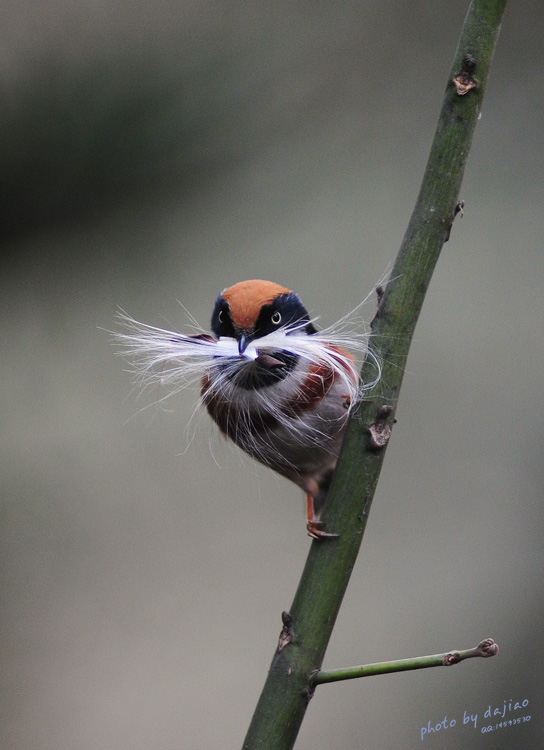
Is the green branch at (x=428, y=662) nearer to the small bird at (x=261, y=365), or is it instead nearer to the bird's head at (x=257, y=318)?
the small bird at (x=261, y=365)

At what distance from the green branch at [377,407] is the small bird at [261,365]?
0.09 feet

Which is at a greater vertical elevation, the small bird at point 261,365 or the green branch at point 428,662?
the small bird at point 261,365

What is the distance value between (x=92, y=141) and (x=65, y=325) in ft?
1.71

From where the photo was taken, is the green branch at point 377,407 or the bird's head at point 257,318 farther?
the bird's head at point 257,318

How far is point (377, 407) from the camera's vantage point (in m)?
0.68

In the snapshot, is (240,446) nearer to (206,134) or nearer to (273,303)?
(273,303)

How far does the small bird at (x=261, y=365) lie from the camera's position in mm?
705

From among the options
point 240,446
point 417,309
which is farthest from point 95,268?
point 417,309

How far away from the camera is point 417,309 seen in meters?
0.68

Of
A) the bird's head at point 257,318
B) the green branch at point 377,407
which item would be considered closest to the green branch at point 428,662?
the green branch at point 377,407

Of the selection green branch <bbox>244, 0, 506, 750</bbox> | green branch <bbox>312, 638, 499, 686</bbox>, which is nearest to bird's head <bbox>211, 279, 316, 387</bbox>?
green branch <bbox>244, 0, 506, 750</bbox>

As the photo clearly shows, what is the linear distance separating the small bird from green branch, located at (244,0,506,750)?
0.09ft

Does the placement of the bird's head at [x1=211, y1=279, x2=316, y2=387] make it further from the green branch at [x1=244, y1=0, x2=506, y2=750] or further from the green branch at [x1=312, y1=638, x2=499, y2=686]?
the green branch at [x1=312, y1=638, x2=499, y2=686]

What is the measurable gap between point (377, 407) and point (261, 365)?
0.12 metres
